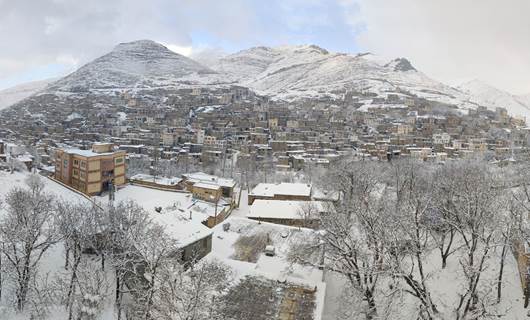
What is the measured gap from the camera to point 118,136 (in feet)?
295

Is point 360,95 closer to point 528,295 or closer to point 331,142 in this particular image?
point 331,142

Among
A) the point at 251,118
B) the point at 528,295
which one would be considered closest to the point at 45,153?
the point at 251,118

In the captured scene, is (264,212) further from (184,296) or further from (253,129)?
(253,129)

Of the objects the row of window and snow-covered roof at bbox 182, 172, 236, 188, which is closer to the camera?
the row of window

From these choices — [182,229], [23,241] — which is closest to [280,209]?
[182,229]

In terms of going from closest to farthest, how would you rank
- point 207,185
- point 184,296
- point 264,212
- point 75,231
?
point 184,296 < point 75,231 < point 264,212 < point 207,185

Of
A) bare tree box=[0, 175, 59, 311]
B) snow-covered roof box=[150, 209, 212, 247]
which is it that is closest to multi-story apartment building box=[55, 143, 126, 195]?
bare tree box=[0, 175, 59, 311]

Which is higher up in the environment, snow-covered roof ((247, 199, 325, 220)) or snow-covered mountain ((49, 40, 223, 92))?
snow-covered mountain ((49, 40, 223, 92))

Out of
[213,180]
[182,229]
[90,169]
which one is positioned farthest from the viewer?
[213,180]

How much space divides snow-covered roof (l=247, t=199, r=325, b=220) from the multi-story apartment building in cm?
1718

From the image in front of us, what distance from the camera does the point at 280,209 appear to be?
32.5 m

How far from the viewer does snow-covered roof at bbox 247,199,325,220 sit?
30.8 meters

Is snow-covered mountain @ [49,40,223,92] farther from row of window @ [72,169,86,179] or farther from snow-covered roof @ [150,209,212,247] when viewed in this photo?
snow-covered roof @ [150,209,212,247]

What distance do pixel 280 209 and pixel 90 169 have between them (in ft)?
65.5
